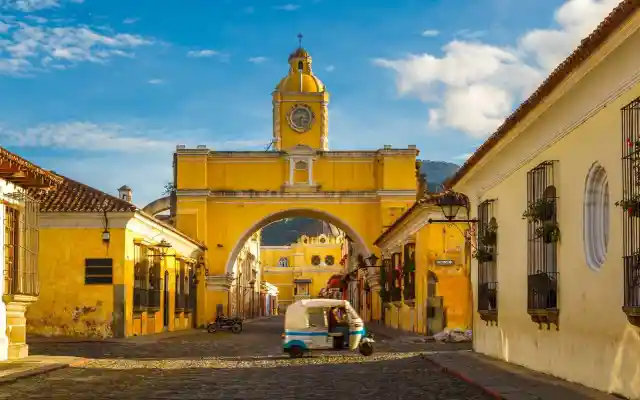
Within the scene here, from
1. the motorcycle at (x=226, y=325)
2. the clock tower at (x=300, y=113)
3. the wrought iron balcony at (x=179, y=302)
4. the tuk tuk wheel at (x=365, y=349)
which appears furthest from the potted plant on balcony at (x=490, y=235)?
the clock tower at (x=300, y=113)

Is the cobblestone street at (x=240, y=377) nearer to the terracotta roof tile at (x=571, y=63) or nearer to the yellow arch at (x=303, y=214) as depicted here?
the terracotta roof tile at (x=571, y=63)

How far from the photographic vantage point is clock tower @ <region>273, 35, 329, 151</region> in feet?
175

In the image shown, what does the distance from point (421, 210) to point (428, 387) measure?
17.0m

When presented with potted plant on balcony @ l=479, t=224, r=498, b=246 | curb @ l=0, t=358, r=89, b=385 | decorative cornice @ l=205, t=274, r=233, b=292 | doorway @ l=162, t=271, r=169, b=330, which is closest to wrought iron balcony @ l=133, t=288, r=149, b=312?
doorway @ l=162, t=271, r=169, b=330

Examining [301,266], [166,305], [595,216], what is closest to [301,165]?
[166,305]

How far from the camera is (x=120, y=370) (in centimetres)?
1822

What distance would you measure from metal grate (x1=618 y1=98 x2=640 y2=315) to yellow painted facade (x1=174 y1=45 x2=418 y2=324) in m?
37.3

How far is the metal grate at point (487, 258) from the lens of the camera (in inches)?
782

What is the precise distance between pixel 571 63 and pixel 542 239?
4105mm

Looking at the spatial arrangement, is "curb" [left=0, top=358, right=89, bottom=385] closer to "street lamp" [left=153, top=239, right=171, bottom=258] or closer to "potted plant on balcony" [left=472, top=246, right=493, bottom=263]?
"potted plant on balcony" [left=472, top=246, right=493, bottom=263]

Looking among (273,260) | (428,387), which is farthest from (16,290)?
(273,260)

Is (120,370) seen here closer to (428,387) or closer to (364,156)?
(428,387)

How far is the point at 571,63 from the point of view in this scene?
38.9 ft

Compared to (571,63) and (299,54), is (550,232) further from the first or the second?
(299,54)
